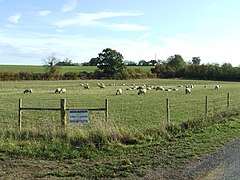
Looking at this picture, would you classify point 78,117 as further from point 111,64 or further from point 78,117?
point 111,64

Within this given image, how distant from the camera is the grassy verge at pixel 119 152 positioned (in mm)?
6953

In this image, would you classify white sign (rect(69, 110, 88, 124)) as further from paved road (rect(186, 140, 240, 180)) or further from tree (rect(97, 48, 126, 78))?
tree (rect(97, 48, 126, 78))

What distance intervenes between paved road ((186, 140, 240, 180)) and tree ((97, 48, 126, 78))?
91483 millimetres

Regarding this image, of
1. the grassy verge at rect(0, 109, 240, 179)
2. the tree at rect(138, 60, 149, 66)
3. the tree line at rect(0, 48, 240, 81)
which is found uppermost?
the tree at rect(138, 60, 149, 66)

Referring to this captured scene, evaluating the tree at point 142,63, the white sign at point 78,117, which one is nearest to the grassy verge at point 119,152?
the white sign at point 78,117

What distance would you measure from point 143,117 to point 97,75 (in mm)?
82650

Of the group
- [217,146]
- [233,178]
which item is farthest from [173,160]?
[217,146]

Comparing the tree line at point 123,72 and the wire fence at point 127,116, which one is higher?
the tree line at point 123,72

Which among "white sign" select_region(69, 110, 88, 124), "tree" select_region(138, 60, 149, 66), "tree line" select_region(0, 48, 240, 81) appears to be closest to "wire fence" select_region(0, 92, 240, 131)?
"white sign" select_region(69, 110, 88, 124)

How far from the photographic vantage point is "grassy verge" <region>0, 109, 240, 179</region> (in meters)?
6.95

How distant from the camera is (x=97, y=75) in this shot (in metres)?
99.1

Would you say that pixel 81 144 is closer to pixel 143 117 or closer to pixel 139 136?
pixel 139 136

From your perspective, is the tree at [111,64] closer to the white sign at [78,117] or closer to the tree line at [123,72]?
the tree line at [123,72]

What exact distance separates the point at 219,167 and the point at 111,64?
94.6 m
